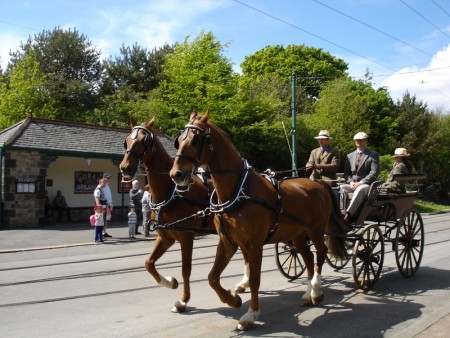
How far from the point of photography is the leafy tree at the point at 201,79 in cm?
2966

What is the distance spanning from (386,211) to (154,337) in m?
5.49

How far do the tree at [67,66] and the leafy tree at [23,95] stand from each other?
9.15 ft

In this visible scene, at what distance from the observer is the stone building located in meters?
19.6

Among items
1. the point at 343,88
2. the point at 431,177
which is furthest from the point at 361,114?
the point at 431,177

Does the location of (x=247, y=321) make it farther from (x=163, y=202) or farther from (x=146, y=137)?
(x=146, y=137)

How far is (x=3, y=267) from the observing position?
1089 centimetres

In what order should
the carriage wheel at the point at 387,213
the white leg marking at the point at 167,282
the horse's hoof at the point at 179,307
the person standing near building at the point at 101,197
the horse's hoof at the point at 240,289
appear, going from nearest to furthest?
1. the horse's hoof at the point at 179,307
2. the white leg marking at the point at 167,282
3. the horse's hoof at the point at 240,289
4. the carriage wheel at the point at 387,213
5. the person standing near building at the point at 101,197

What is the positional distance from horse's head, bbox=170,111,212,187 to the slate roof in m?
15.8

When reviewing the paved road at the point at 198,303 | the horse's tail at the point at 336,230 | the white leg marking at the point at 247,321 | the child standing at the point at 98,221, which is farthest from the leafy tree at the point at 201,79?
the white leg marking at the point at 247,321

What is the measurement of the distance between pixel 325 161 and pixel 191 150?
3.99 m

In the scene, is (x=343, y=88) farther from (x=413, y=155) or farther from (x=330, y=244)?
(x=330, y=244)

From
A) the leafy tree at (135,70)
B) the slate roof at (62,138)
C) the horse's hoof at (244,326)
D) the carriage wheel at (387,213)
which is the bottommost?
the horse's hoof at (244,326)

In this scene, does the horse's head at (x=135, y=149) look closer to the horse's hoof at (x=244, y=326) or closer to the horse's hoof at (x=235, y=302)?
the horse's hoof at (x=235, y=302)

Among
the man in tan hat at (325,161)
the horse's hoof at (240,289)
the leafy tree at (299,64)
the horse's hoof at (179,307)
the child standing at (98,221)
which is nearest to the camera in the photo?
the horse's hoof at (179,307)
